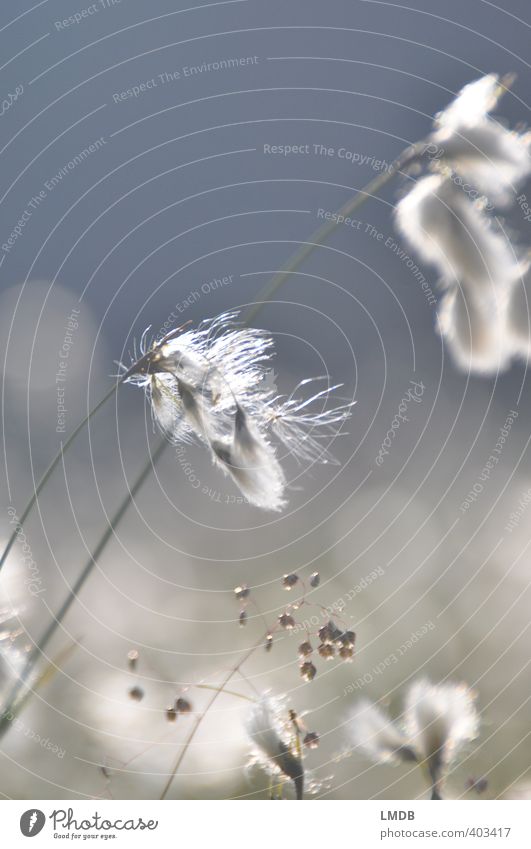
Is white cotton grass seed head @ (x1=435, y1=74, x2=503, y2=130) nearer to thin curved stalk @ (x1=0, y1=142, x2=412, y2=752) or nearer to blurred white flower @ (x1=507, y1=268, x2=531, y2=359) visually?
thin curved stalk @ (x1=0, y1=142, x2=412, y2=752)

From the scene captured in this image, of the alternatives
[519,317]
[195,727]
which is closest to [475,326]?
[519,317]

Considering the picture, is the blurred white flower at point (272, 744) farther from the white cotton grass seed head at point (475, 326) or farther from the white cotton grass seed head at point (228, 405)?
the white cotton grass seed head at point (475, 326)

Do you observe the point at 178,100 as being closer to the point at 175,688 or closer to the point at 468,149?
the point at 468,149

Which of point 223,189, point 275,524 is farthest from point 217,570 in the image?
point 223,189

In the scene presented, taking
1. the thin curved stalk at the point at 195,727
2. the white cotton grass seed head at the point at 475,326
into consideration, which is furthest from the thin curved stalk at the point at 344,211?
the thin curved stalk at the point at 195,727

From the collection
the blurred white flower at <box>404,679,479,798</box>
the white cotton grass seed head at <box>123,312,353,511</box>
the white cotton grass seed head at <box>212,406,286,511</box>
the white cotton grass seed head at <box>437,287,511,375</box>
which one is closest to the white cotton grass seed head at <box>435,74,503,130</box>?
the white cotton grass seed head at <box>437,287,511,375</box>

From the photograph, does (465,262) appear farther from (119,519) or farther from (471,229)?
(119,519)
